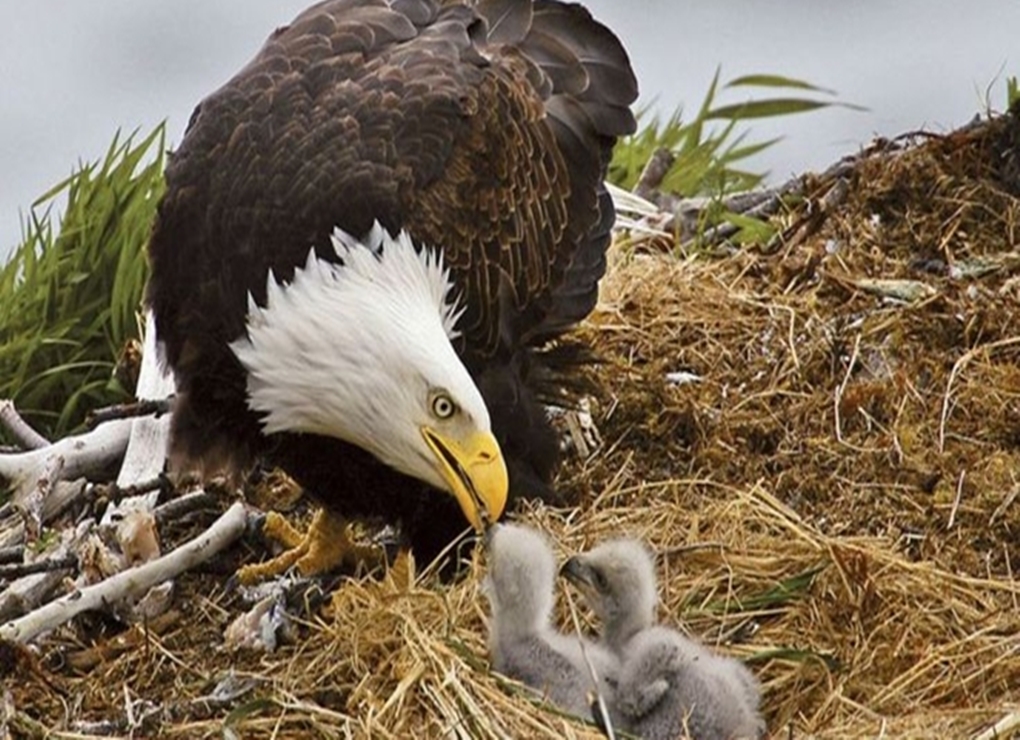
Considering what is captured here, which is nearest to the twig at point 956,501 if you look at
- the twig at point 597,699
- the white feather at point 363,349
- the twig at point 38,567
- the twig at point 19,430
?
the twig at point 597,699

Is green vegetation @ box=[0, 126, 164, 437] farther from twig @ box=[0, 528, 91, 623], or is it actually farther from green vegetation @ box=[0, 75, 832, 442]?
twig @ box=[0, 528, 91, 623]

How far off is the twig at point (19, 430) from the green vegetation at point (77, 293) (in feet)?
1.27

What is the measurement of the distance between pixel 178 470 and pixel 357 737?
1066 mm

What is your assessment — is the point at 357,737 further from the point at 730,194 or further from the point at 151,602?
the point at 730,194

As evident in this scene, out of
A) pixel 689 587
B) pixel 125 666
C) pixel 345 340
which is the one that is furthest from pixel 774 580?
pixel 125 666

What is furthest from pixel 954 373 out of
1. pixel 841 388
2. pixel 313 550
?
pixel 313 550

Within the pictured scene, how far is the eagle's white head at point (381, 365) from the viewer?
18.8 ft

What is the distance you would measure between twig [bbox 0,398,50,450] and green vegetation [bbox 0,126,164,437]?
0.39m

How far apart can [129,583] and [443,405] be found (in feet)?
2.76

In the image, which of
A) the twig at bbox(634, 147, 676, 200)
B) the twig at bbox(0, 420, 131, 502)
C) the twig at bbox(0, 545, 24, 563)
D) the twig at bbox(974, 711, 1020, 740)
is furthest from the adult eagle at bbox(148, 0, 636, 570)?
the twig at bbox(634, 147, 676, 200)

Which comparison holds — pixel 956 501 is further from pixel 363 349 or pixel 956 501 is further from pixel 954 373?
pixel 363 349

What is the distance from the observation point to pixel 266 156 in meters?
5.92

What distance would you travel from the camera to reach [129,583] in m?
6.03

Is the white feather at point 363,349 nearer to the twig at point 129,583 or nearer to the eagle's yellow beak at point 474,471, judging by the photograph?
the eagle's yellow beak at point 474,471
